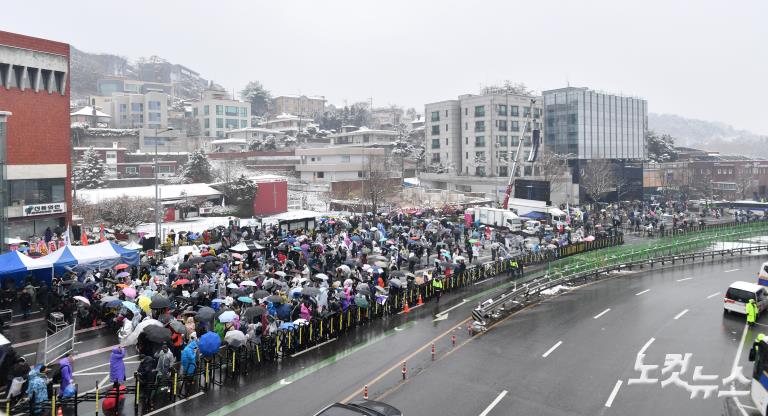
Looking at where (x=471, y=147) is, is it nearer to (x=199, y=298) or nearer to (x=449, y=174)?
(x=449, y=174)

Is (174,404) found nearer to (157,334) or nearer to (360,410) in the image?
(157,334)

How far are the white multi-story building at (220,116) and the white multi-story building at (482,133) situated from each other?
43.4 metres

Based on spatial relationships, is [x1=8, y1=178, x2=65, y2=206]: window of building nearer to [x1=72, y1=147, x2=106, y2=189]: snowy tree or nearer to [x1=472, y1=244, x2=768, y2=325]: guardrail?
[x1=72, y1=147, x2=106, y2=189]: snowy tree

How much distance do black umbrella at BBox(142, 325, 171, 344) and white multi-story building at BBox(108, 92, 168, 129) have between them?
100387mm

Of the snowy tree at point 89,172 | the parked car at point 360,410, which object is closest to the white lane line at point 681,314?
the parked car at point 360,410

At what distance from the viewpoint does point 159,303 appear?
60.0 feet

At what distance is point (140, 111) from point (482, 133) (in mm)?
67856

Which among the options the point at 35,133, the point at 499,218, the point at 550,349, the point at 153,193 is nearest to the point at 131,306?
the point at 550,349

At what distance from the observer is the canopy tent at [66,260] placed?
882 inches

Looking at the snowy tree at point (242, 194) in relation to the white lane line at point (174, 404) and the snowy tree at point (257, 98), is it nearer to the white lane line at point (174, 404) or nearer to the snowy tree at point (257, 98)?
the white lane line at point (174, 404)

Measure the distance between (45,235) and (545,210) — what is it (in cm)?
4026

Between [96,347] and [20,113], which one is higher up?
[20,113]

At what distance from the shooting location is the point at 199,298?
20.2 metres

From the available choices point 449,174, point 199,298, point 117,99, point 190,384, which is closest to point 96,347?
point 199,298
